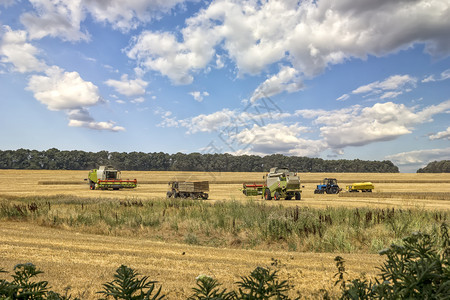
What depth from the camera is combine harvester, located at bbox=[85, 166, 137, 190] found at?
140 feet

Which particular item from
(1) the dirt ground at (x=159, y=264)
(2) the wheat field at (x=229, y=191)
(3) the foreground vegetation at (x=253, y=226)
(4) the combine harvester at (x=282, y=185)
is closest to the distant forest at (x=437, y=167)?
(2) the wheat field at (x=229, y=191)

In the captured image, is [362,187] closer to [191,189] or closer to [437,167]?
[191,189]

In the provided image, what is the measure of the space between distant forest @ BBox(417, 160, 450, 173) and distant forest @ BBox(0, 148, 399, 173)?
11.8 meters

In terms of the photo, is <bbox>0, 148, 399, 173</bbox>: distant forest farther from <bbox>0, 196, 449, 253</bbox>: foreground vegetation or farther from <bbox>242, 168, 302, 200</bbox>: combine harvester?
<bbox>0, 196, 449, 253</bbox>: foreground vegetation

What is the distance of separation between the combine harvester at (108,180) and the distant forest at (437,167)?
4482 inches

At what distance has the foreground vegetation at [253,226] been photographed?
1065 centimetres

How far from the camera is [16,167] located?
95.5m

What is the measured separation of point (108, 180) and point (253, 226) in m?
34.2

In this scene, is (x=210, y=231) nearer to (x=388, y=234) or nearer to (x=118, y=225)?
(x=118, y=225)

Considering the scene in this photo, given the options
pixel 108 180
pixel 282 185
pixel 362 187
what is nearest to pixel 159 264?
pixel 282 185

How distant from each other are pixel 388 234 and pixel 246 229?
5.03 meters

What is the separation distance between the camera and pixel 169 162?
113250 mm

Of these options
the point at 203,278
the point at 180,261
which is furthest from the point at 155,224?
the point at 203,278

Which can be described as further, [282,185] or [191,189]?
[191,189]
